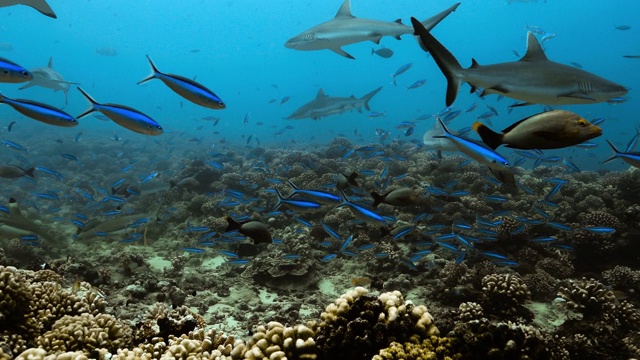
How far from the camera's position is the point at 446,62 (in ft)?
9.23

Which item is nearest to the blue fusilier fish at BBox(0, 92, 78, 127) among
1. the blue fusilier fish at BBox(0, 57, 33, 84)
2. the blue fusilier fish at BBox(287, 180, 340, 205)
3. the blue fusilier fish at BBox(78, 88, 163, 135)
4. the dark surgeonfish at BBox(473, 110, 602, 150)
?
the blue fusilier fish at BBox(0, 57, 33, 84)

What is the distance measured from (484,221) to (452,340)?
4.71 meters

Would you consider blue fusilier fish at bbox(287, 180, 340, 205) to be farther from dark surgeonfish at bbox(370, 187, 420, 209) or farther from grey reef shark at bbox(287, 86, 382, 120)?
grey reef shark at bbox(287, 86, 382, 120)

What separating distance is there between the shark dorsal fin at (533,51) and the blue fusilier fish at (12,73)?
598 centimetres

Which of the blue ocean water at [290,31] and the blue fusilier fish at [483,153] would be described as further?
the blue ocean water at [290,31]

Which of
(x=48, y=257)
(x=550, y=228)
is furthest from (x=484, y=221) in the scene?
(x=48, y=257)

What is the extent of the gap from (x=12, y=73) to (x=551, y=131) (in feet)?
20.1

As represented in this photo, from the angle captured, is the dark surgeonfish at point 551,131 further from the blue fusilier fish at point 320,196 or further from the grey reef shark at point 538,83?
the blue fusilier fish at point 320,196

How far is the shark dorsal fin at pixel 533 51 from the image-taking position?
10.9 ft

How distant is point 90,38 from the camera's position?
172 meters

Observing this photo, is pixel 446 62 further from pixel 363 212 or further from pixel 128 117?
pixel 128 117

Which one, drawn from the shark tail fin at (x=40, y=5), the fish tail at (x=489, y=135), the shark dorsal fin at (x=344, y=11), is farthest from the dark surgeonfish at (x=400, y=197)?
the shark dorsal fin at (x=344, y=11)

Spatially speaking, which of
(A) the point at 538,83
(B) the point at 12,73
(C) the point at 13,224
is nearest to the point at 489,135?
(A) the point at 538,83

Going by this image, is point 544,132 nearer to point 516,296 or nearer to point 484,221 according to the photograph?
point 516,296
